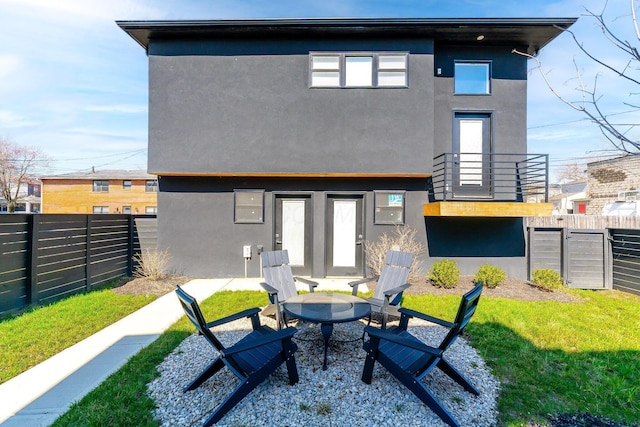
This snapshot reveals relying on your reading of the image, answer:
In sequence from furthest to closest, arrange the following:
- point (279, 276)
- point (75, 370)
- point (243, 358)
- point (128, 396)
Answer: point (279, 276)
point (75, 370)
point (243, 358)
point (128, 396)

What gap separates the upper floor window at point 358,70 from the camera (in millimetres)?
7566

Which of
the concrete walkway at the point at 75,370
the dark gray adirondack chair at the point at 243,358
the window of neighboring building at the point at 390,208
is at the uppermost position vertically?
the window of neighboring building at the point at 390,208

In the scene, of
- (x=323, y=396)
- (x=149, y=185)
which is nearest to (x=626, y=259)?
(x=323, y=396)

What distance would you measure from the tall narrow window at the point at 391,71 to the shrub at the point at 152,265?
292 inches

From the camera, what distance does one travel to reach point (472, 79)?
26.8ft

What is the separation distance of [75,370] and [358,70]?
8126 mm

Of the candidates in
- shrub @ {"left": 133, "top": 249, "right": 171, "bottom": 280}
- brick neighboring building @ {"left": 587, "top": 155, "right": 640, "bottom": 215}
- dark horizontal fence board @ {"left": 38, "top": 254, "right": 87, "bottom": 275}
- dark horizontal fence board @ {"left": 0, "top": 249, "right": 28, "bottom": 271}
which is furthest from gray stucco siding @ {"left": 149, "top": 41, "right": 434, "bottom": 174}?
brick neighboring building @ {"left": 587, "top": 155, "right": 640, "bottom": 215}

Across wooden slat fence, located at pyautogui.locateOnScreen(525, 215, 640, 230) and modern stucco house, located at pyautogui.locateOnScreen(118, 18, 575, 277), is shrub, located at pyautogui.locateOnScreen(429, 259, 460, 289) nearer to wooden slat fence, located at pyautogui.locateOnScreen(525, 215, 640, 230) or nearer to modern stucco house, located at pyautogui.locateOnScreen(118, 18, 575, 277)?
modern stucco house, located at pyautogui.locateOnScreen(118, 18, 575, 277)

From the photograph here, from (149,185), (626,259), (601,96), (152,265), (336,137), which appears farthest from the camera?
(149,185)

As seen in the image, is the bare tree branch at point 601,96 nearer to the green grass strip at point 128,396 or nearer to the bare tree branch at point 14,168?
the green grass strip at point 128,396

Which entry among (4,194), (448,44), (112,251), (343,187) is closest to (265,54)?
(343,187)

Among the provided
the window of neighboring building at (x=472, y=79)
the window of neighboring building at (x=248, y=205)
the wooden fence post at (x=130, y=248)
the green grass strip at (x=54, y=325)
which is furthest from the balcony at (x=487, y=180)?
the wooden fence post at (x=130, y=248)

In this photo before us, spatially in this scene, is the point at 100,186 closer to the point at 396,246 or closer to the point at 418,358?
the point at 396,246

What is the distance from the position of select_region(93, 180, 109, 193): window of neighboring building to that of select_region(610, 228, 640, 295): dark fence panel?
115 ft
